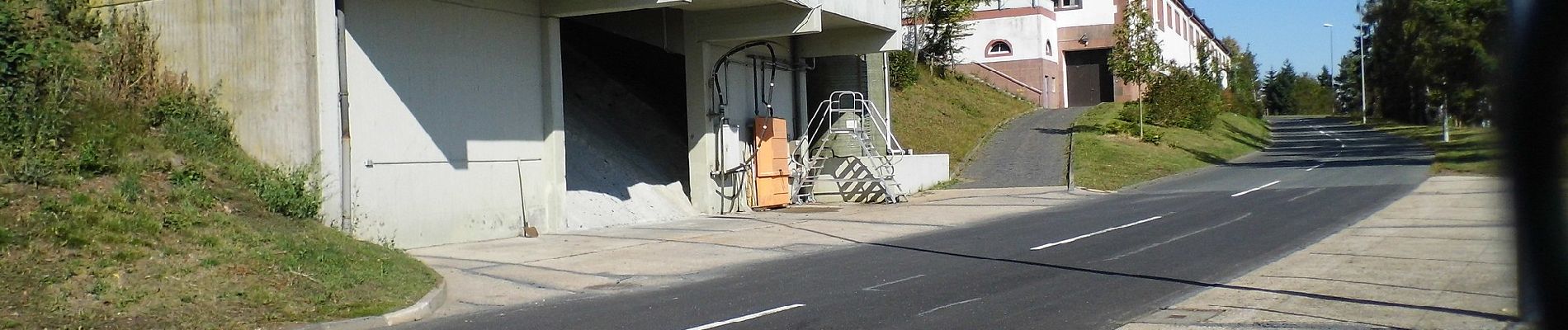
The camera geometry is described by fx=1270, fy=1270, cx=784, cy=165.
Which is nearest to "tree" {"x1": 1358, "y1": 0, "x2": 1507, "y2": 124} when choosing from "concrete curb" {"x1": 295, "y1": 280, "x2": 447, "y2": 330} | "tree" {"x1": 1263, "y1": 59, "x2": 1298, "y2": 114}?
"concrete curb" {"x1": 295, "y1": 280, "x2": 447, "y2": 330}

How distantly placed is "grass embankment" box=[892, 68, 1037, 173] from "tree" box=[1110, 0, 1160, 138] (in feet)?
16.2

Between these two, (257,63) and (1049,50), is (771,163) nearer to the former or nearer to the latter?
(257,63)

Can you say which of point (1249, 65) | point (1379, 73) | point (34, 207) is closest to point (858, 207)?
point (34, 207)

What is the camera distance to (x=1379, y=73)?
46.9 m

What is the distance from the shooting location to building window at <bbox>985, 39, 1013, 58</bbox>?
Answer: 2261 inches

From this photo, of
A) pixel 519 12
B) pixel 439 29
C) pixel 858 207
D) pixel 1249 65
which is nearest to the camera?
pixel 439 29

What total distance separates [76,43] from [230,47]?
1.86m

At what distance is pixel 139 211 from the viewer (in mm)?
11523

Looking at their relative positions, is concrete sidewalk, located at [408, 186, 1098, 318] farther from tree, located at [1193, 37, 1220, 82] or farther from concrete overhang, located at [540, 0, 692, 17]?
tree, located at [1193, 37, 1220, 82]

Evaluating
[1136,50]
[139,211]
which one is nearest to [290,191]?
[139,211]

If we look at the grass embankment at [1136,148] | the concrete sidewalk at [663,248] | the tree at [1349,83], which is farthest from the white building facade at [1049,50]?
the concrete sidewalk at [663,248]

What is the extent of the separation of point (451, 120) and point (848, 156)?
40.1ft

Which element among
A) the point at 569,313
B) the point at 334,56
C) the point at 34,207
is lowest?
the point at 569,313

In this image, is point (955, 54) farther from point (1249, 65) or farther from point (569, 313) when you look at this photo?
point (569, 313)
